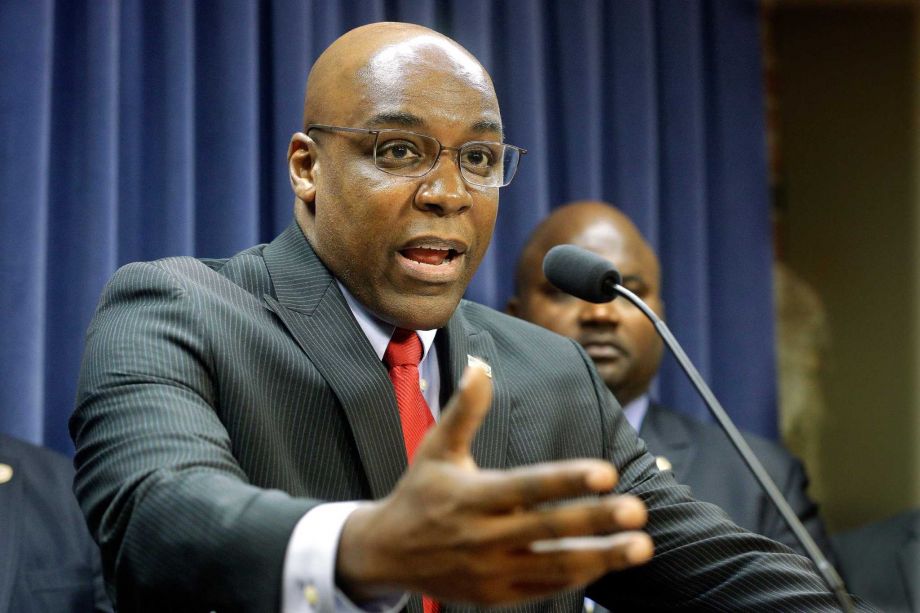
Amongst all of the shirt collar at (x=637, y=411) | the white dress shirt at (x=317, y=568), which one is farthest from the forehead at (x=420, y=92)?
the shirt collar at (x=637, y=411)

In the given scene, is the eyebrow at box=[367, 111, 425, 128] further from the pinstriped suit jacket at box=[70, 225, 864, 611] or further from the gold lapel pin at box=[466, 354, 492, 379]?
the gold lapel pin at box=[466, 354, 492, 379]

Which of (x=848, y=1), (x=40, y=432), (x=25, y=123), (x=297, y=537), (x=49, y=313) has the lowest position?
(x=40, y=432)

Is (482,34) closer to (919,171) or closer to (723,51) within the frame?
(723,51)

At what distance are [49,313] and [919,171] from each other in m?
2.60

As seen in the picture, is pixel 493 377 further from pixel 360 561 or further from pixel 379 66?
pixel 360 561

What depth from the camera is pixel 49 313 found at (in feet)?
7.61

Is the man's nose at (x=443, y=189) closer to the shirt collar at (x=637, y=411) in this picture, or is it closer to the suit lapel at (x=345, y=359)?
the suit lapel at (x=345, y=359)

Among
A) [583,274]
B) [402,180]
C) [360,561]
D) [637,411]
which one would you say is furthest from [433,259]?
[637,411]

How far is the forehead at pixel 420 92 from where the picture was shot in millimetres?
1562

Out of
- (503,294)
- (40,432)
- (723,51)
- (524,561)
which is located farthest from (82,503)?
(723,51)

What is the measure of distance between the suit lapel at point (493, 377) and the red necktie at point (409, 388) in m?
0.05

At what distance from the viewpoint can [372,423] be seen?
4.68ft

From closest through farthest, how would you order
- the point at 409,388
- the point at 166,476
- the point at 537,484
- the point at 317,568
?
the point at 537,484, the point at 317,568, the point at 166,476, the point at 409,388

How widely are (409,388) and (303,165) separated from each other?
41 centimetres
